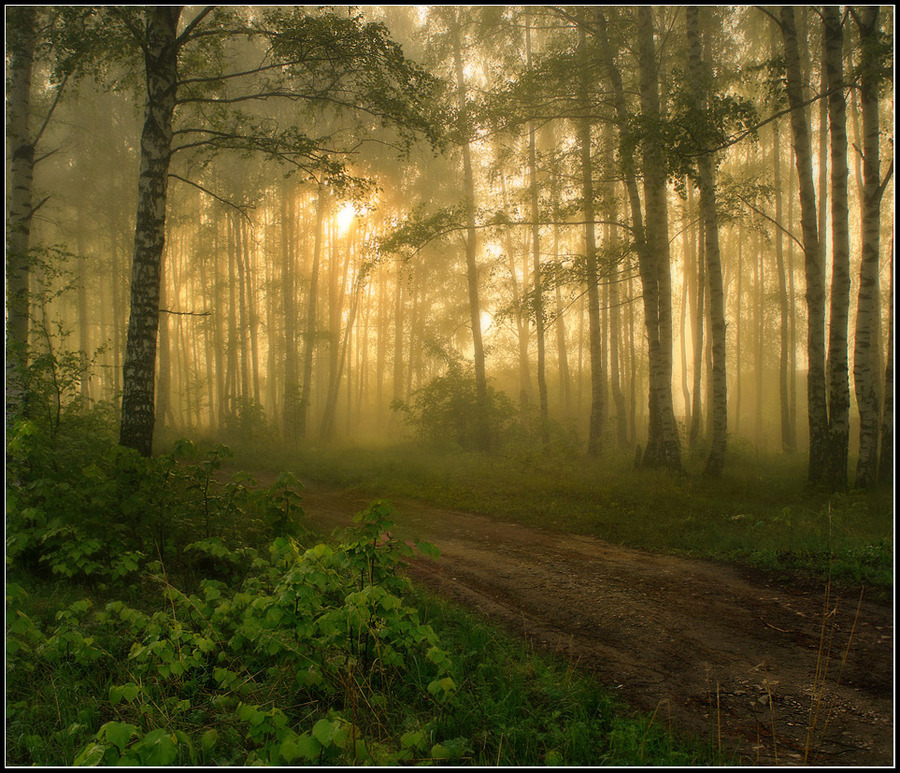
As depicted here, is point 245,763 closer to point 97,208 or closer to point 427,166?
point 427,166

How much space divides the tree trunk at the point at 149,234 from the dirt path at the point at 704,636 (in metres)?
4.59

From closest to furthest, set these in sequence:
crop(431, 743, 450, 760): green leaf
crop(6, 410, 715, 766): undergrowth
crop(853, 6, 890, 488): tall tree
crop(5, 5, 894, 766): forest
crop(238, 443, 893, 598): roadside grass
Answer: crop(431, 743, 450, 760): green leaf
crop(6, 410, 715, 766): undergrowth
crop(5, 5, 894, 766): forest
crop(238, 443, 893, 598): roadside grass
crop(853, 6, 890, 488): tall tree

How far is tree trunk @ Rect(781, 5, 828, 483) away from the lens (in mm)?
10070

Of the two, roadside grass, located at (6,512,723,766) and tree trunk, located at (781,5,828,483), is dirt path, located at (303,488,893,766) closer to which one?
roadside grass, located at (6,512,723,766)

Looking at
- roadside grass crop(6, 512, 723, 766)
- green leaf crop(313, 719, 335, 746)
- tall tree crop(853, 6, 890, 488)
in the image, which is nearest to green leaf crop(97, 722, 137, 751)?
roadside grass crop(6, 512, 723, 766)

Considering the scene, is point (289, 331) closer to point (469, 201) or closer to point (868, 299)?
point (469, 201)

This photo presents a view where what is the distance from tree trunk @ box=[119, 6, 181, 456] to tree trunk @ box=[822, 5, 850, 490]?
11.5 meters

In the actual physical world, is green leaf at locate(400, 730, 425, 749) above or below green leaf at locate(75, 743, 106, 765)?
below

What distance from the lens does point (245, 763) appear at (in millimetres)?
2881

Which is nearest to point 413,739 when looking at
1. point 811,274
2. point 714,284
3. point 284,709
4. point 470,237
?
point 284,709

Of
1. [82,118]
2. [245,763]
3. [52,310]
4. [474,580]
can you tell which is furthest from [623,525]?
[52,310]

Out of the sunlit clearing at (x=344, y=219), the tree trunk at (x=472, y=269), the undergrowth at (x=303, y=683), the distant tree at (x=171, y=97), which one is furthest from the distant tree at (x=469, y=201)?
the undergrowth at (x=303, y=683)

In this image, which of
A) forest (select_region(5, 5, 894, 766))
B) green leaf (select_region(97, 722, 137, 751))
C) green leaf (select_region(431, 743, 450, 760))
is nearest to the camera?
green leaf (select_region(97, 722, 137, 751))

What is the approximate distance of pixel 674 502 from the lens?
952 centimetres
